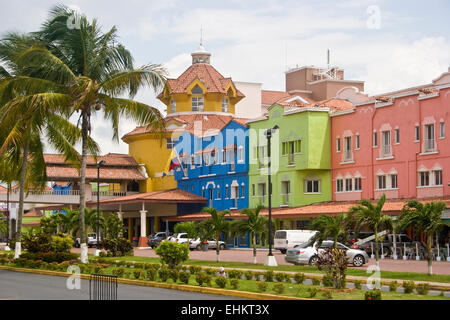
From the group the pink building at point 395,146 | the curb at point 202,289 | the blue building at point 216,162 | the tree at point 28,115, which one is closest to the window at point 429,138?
the pink building at point 395,146

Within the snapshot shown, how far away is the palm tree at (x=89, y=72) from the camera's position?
32.5 meters

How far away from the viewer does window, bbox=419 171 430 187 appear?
50.0 m

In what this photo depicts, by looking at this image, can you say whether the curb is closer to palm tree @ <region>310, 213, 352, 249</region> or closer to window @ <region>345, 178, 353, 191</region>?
palm tree @ <region>310, 213, 352, 249</region>

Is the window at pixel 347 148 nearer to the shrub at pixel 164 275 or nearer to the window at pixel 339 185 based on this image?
the window at pixel 339 185

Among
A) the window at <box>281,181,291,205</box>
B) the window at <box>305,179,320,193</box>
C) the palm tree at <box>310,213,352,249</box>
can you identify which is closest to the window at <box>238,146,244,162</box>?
the window at <box>281,181,291,205</box>

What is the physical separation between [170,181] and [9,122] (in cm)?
4864

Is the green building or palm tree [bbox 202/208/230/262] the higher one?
the green building

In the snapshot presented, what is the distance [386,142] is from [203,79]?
35.0 m

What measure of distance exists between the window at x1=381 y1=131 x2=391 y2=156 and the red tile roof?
32129 millimetres

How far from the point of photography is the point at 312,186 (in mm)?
60906

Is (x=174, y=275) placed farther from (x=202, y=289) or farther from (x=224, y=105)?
(x=224, y=105)

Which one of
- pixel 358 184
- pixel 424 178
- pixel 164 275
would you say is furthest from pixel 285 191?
pixel 164 275

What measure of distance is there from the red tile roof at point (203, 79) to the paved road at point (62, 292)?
188 ft
